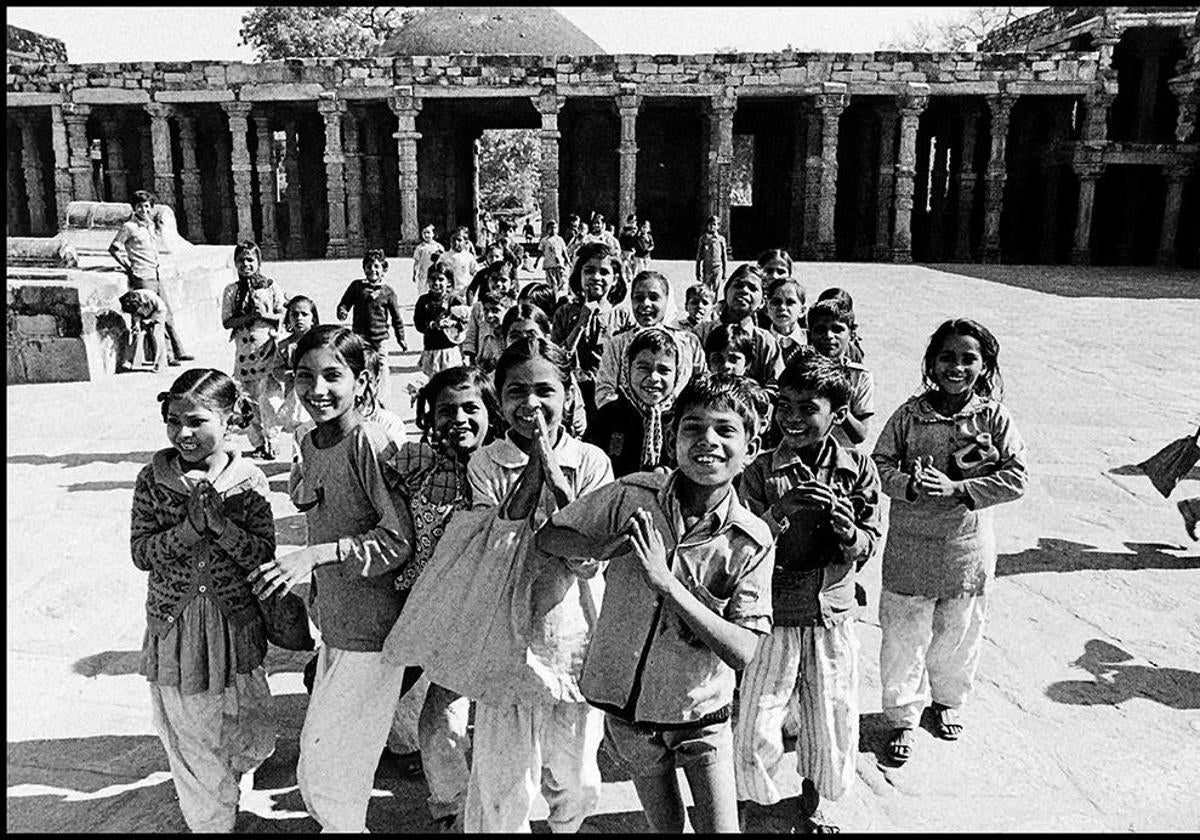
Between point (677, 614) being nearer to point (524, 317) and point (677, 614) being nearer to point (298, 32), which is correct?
point (524, 317)

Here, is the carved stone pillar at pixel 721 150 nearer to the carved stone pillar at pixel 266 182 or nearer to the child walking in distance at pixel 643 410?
the carved stone pillar at pixel 266 182

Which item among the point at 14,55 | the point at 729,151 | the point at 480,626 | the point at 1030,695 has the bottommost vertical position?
the point at 1030,695

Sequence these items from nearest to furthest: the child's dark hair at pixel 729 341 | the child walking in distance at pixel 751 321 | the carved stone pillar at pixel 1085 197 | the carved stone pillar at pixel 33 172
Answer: the child's dark hair at pixel 729 341 < the child walking in distance at pixel 751 321 < the carved stone pillar at pixel 1085 197 < the carved stone pillar at pixel 33 172

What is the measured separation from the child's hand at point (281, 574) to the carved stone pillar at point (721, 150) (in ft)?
62.4

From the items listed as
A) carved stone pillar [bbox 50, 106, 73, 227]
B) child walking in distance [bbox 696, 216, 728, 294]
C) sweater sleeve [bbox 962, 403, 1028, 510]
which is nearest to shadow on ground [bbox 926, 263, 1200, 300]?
child walking in distance [bbox 696, 216, 728, 294]

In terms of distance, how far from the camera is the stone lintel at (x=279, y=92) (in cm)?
2045

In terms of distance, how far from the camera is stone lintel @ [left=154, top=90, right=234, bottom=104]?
2072cm

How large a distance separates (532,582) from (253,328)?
4488 millimetres

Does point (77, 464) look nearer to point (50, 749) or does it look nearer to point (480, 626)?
point (50, 749)

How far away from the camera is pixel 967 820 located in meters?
3.03

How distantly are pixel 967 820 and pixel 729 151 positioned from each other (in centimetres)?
1884

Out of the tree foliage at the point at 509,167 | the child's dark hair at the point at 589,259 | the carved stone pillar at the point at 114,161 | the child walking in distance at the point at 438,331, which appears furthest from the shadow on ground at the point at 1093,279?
the tree foliage at the point at 509,167

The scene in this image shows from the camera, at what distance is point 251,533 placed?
279cm

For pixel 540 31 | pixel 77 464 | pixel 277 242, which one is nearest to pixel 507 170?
pixel 540 31
